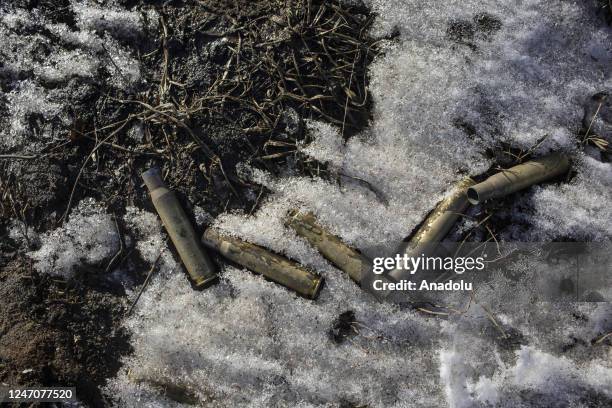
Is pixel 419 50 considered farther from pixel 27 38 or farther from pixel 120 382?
pixel 120 382

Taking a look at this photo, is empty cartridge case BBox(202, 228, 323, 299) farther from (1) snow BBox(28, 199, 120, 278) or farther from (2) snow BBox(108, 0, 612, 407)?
(1) snow BBox(28, 199, 120, 278)

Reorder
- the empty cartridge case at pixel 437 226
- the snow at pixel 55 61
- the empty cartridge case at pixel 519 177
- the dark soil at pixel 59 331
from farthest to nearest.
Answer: the snow at pixel 55 61, the dark soil at pixel 59 331, the empty cartridge case at pixel 437 226, the empty cartridge case at pixel 519 177

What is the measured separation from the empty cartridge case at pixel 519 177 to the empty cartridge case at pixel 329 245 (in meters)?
0.91

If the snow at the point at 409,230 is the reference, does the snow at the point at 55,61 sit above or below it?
above

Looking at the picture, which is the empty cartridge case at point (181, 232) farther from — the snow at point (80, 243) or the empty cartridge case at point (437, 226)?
the empty cartridge case at point (437, 226)

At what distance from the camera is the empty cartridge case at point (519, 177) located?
136 inches

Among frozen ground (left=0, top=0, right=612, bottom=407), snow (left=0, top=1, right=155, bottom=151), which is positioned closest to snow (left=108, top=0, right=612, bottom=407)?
frozen ground (left=0, top=0, right=612, bottom=407)

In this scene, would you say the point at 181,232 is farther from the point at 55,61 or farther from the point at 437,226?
the point at 437,226

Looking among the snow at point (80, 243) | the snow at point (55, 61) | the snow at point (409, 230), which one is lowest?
the snow at point (409, 230)

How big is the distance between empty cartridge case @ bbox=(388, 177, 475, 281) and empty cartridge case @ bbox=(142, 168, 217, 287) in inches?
53.3

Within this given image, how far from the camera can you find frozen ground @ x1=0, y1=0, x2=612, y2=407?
144 inches

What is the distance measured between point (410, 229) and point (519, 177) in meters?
0.84

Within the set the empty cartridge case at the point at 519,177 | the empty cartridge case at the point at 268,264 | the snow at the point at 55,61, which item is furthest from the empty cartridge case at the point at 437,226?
the snow at the point at 55,61

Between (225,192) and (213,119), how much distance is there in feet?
1.85
